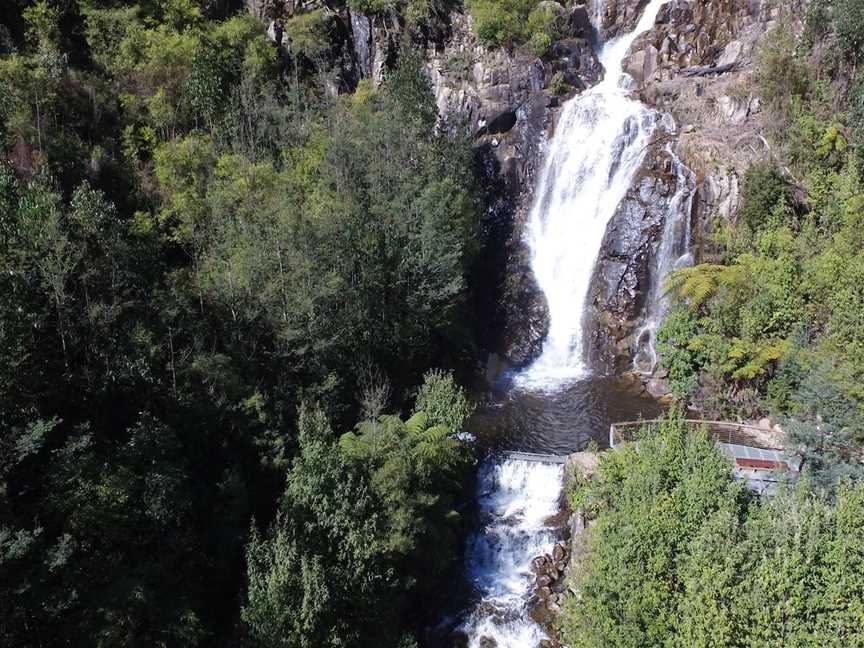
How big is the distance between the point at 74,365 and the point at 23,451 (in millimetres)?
4883

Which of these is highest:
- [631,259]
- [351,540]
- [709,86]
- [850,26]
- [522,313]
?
[850,26]

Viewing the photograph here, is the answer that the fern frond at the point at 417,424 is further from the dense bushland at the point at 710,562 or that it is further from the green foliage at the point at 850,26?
the green foliage at the point at 850,26

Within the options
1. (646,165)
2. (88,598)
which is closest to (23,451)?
(88,598)

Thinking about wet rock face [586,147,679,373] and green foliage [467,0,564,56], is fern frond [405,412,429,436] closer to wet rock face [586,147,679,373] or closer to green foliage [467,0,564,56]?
wet rock face [586,147,679,373]

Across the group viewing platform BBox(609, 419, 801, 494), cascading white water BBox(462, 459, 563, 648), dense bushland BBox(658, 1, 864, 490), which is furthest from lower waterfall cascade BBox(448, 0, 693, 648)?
dense bushland BBox(658, 1, 864, 490)

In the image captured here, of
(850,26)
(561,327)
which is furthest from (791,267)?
(850,26)

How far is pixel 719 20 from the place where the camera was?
132 ft

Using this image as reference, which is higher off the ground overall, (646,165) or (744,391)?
(646,165)

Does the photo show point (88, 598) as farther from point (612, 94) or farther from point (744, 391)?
point (612, 94)

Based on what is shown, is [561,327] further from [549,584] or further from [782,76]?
[782,76]

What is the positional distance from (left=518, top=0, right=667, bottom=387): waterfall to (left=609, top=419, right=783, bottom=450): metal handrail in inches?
281

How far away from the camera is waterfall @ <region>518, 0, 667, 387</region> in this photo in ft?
118

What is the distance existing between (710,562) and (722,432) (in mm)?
12682

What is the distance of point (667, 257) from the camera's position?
34000mm
